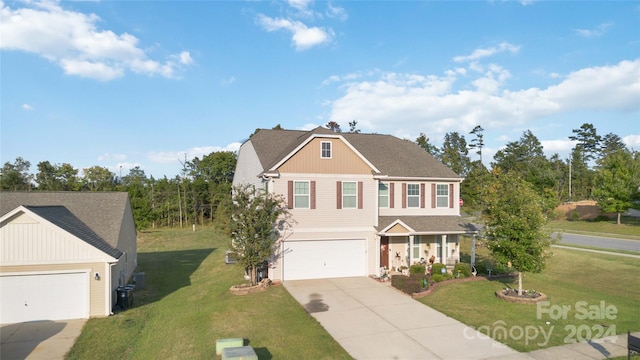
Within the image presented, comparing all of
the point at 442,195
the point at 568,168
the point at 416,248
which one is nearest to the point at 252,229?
the point at 416,248

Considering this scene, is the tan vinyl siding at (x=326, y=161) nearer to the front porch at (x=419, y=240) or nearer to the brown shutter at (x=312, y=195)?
the brown shutter at (x=312, y=195)

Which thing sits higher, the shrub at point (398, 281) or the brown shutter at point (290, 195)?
the brown shutter at point (290, 195)

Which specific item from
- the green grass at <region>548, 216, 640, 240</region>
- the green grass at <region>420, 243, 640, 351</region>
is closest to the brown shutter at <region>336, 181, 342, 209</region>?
the green grass at <region>420, 243, 640, 351</region>

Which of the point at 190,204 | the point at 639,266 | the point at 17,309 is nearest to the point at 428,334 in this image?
the point at 17,309

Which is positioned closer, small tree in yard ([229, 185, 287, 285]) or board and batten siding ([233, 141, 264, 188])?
small tree in yard ([229, 185, 287, 285])

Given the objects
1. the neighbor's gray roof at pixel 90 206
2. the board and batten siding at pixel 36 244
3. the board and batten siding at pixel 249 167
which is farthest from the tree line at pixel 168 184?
the board and batten siding at pixel 36 244

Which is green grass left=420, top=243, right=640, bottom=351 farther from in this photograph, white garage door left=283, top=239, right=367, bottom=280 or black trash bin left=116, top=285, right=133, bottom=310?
black trash bin left=116, top=285, right=133, bottom=310

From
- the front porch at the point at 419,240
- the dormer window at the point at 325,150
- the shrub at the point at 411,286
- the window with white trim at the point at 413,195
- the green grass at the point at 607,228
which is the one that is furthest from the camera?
the green grass at the point at 607,228

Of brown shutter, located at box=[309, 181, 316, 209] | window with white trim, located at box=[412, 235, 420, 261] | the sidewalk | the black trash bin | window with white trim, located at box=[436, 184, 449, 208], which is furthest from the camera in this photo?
window with white trim, located at box=[436, 184, 449, 208]
